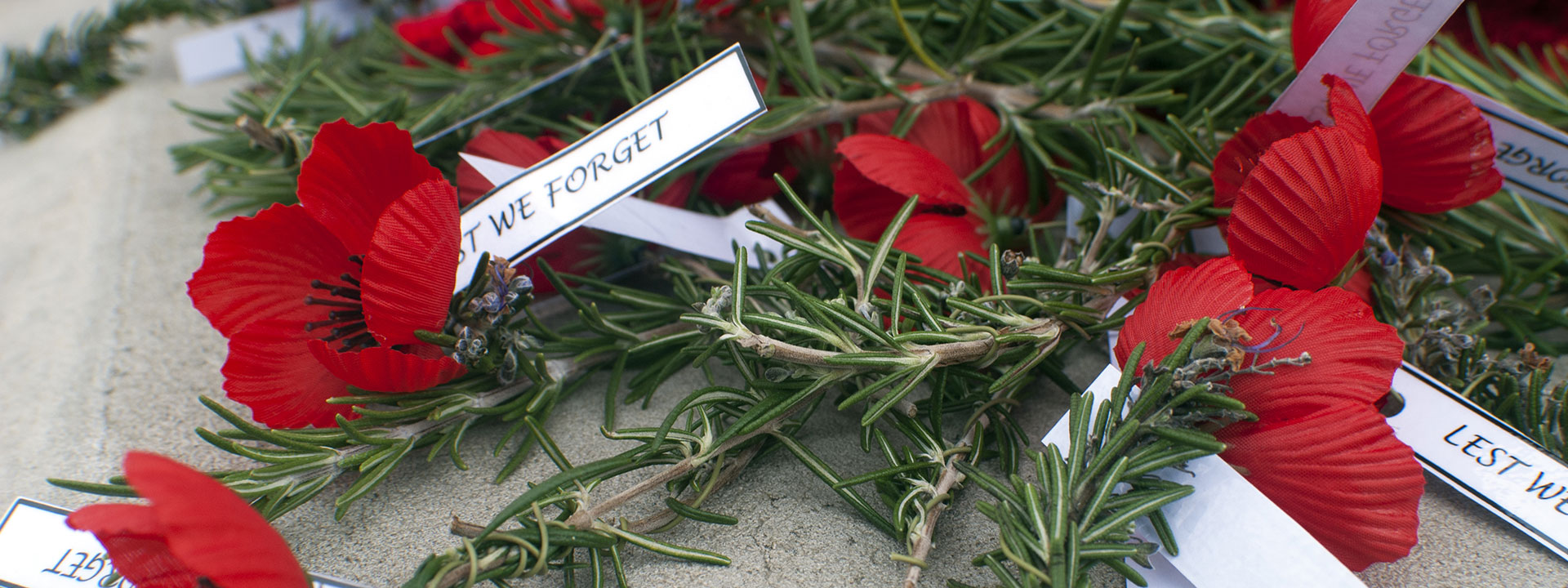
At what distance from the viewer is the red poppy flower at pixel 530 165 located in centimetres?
43

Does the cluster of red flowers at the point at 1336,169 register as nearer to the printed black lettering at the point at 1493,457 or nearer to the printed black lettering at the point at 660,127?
the printed black lettering at the point at 1493,457

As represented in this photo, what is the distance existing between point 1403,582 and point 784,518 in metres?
0.23

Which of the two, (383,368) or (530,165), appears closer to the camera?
(383,368)

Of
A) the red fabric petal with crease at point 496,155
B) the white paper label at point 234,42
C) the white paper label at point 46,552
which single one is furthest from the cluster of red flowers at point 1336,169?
the white paper label at point 234,42

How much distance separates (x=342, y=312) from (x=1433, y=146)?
0.44 metres

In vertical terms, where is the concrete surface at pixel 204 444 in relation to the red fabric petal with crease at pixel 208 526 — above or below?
below

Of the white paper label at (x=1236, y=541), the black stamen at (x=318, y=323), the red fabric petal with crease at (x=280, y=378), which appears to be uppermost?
the black stamen at (x=318, y=323)

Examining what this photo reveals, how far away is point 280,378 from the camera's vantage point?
321mm

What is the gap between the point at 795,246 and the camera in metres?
0.34

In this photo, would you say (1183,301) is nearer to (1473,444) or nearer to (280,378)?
(1473,444)

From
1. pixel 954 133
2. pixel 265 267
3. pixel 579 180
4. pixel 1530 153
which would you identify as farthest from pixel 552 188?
pixel 1530 153

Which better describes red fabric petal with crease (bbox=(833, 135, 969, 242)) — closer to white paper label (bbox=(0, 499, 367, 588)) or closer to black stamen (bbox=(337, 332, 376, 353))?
black stamen (bbox=(337, 332, 376, 353))

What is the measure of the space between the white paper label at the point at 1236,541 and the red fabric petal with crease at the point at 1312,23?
191 mm

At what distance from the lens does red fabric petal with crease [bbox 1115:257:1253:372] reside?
28 centimetres
